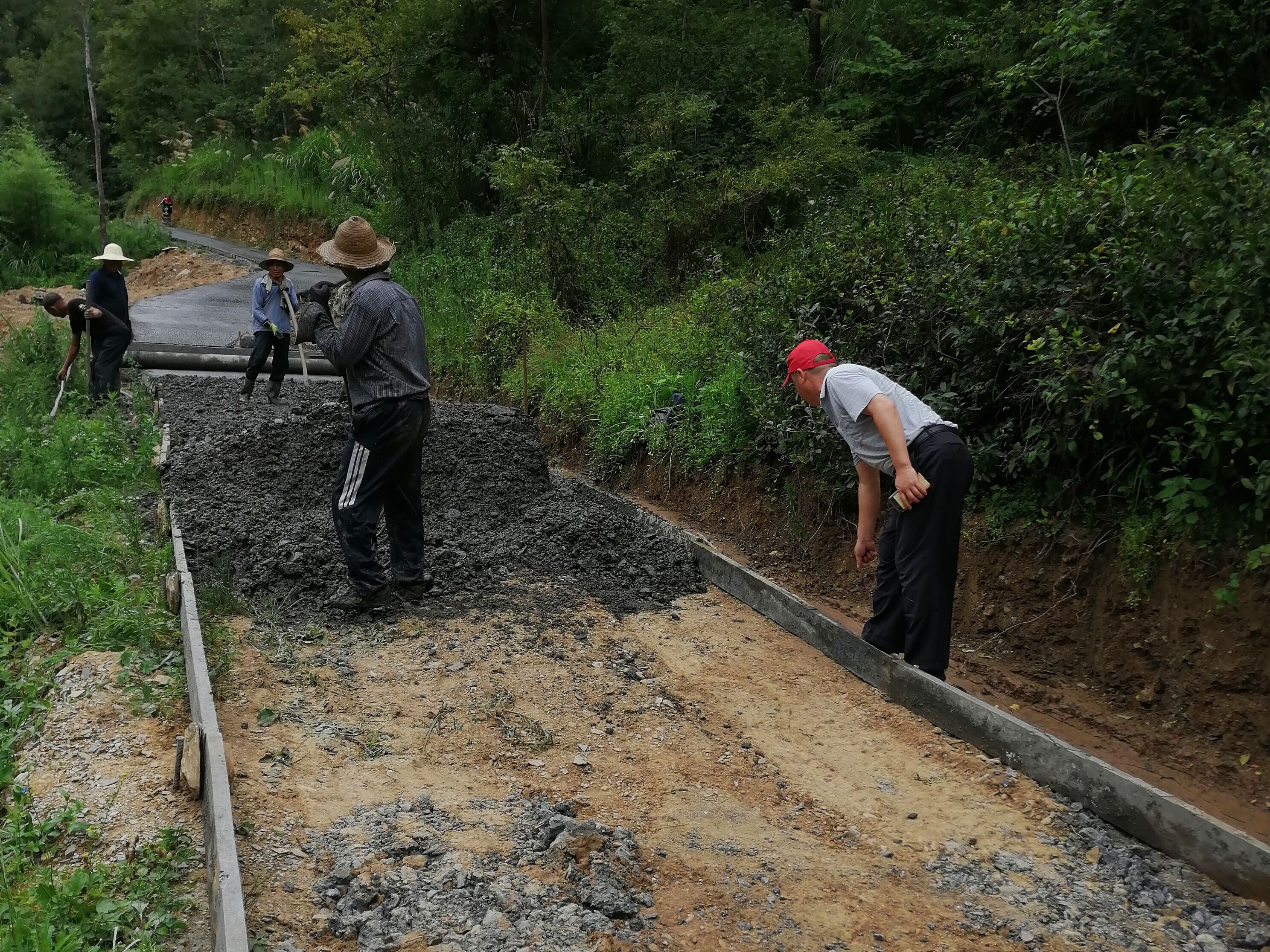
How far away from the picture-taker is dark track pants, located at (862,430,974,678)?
4.39 metres

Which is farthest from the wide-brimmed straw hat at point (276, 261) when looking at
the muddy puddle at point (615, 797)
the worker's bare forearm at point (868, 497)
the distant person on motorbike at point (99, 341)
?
the worker's bare forearm at point (868, 497)

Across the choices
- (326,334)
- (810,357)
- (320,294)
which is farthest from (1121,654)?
(320,294)

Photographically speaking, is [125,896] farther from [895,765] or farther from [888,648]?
[888,648]

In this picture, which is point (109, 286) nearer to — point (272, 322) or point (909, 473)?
point (272, 322)

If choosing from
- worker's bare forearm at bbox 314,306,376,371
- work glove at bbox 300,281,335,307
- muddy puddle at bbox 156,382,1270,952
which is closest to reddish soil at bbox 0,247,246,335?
work glove at bbox 300,281,335,307

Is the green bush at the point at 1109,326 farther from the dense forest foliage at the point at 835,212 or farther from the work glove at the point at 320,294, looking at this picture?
the work glove at the point at 320,294

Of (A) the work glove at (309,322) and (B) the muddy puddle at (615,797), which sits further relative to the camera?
(A) the work glove at (309,322)

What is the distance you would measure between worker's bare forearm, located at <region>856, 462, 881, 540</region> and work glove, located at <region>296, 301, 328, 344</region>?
305 cm

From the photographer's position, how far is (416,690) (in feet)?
15.3

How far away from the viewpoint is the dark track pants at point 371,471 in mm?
5422

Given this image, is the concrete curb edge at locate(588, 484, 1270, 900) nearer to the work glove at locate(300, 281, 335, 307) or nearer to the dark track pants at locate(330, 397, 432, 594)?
the dark track pants at locate(330, 397, 432, 594)

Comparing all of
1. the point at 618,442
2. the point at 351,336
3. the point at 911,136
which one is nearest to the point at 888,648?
the point at 351,336

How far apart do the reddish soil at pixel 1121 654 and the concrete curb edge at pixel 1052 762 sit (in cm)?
73

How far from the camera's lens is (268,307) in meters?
10.8
